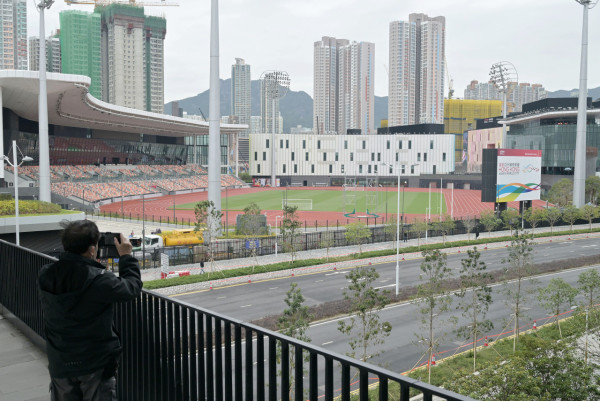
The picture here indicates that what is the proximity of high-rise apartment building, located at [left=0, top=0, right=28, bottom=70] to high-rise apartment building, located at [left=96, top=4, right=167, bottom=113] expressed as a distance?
2739cm

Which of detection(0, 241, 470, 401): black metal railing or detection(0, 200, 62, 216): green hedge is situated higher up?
detection(0, 241, 470, 401): black metal railing

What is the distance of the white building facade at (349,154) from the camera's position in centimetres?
12775

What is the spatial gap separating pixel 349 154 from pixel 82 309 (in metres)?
127

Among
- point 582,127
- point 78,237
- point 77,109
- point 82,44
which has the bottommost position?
point 78,237

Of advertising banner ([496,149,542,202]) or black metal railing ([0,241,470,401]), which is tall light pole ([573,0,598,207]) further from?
black metal railing ([0,241,470,401])

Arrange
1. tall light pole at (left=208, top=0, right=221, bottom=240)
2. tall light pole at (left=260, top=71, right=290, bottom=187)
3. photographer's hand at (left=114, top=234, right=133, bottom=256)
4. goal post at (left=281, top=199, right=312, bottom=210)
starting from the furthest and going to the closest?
tall light pole at (left=260, top=71, right=290, bottom=187) → goal post at (left=281, top=199, right=312, bottom=210) → tall light pole at (left=208, top=0, right=221, bottom=240) → photographer's hand at (left=114, top=234, right=133, bottom=256)

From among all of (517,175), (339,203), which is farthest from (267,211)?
(517,175)

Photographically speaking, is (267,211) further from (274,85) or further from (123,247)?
(123,247)

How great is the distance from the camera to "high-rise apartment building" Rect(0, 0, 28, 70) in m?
171

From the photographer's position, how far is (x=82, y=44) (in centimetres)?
17162

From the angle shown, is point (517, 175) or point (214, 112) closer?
point (214, 112)

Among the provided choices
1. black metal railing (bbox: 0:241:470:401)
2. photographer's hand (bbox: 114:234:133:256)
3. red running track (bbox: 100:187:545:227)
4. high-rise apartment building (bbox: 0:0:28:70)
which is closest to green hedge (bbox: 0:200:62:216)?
red running track (bbox: 100:187:545:227)

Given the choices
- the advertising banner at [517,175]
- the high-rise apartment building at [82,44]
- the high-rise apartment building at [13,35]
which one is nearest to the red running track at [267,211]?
the advertising banner at [517,175]

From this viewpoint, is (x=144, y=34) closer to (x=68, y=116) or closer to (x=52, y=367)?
(x=68, y=116)
